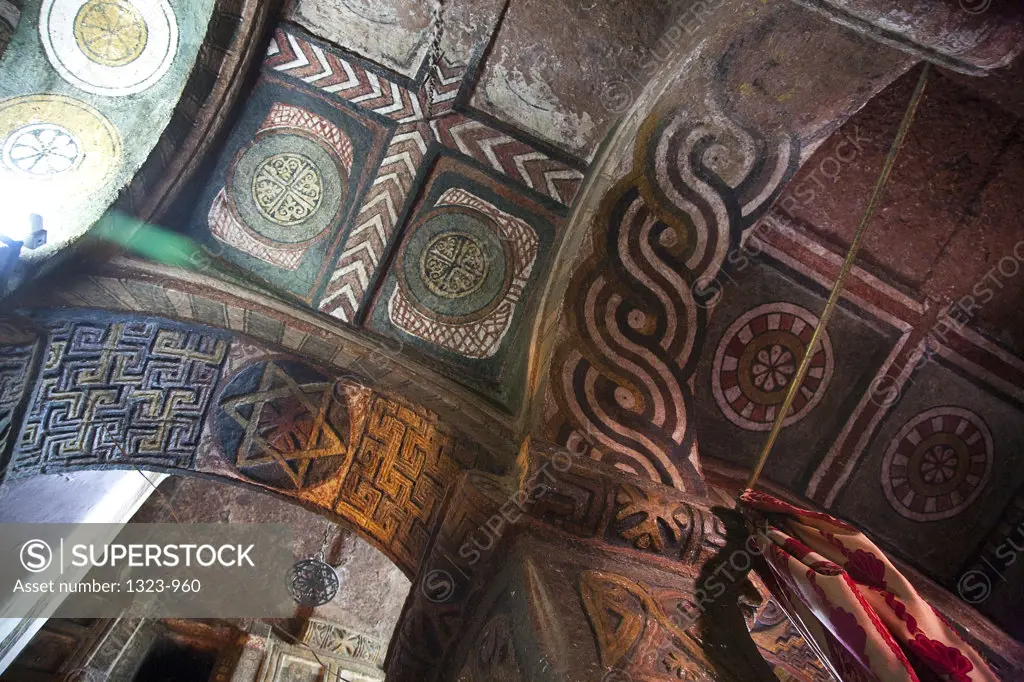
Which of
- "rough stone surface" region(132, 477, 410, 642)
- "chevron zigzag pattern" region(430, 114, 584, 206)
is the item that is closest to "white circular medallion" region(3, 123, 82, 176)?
"chevron zigzag pattern" region(430, 114, 584, 206)

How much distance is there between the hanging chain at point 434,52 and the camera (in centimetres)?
310

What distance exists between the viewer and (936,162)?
3.18 meters

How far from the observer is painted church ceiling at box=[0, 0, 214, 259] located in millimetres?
2965

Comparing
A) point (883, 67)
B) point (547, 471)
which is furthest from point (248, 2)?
point (883, 67)

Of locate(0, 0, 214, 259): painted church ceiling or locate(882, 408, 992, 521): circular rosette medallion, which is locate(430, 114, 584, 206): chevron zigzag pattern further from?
locate(882, 408, 992, 521): circular rosette medallion

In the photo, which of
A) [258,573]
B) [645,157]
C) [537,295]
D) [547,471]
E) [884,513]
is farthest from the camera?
[258,573]

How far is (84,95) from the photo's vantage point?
3.06 metres

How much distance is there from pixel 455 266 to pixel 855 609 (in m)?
2.45

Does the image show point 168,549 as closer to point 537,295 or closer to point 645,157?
point 537,295

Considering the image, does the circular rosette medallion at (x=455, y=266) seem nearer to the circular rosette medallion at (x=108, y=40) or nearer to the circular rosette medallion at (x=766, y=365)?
the circular rosette medallion at (x=766, y=365)

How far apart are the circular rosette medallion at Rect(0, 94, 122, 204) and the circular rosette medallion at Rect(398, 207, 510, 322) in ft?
5.21

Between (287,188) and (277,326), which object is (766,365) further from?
(287,188)

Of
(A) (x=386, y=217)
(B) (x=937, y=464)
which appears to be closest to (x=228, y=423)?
(A) (x=386, y=217)

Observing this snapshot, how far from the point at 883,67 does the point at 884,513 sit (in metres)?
2.68
